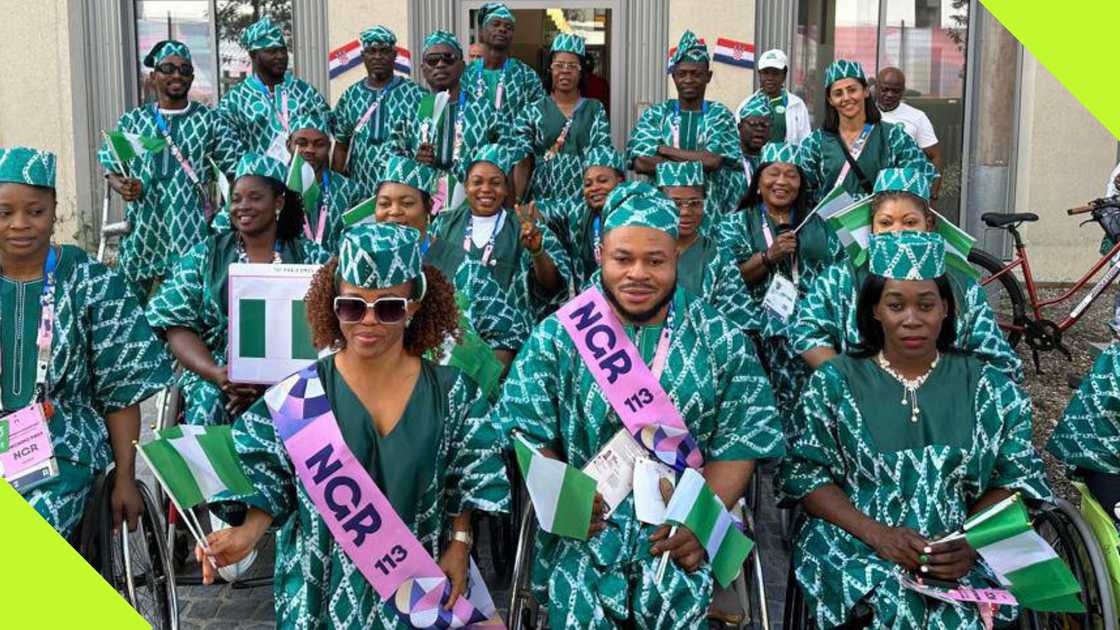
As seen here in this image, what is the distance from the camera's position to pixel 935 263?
3590 millimetres

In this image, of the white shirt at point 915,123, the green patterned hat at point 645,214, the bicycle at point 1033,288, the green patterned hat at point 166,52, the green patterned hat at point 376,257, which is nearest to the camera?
the green patterned hat at point 376,257

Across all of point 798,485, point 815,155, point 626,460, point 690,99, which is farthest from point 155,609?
point 690,99

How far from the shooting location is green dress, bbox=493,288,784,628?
3271 millimetres

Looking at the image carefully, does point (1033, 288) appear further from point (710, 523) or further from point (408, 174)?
point (710, 523)

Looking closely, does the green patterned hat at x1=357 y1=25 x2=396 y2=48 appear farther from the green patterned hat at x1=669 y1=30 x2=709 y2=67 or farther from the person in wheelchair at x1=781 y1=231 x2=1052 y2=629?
the person in wheelchair at x1=781 y1=231 x2=1052 y2=629

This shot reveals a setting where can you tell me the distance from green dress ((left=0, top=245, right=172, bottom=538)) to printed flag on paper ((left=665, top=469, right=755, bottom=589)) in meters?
1.76

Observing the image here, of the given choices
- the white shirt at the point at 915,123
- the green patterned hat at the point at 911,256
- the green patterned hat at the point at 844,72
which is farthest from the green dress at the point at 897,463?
the white shirt at the point at 915,123

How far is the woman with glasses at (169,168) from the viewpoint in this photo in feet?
22.8

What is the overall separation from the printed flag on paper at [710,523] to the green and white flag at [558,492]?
9.7 inches

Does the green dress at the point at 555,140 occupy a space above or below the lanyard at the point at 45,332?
above

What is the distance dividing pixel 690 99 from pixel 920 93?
519 cm

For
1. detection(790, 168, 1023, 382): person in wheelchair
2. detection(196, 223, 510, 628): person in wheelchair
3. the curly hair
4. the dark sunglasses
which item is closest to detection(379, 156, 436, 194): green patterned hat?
detection(790, 168, 1023, 382): person in wheelchair

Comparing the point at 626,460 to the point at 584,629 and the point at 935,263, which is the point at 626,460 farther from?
the point at 935,263

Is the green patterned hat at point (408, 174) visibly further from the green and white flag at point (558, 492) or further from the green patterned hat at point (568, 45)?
the green patterned hat at point (568, 45)
